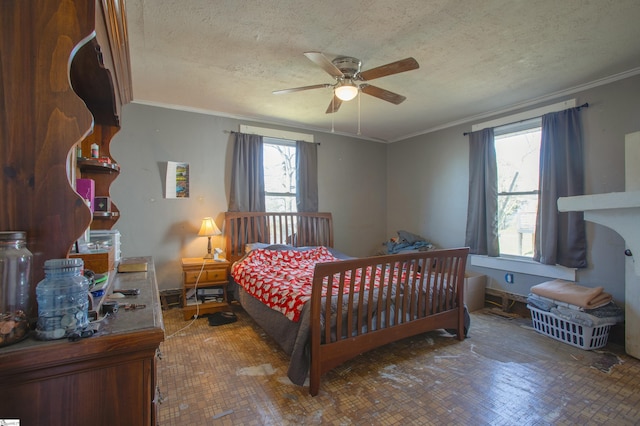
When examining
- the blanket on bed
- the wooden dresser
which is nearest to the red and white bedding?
the blanket on bed

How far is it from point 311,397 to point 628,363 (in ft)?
8.46

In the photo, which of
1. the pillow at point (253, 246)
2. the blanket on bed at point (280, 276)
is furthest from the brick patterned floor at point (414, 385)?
the pillow at point (253, 246)

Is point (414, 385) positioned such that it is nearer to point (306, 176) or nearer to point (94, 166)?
point (94, 166)

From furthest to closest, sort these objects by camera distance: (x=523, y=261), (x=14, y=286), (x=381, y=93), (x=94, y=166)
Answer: (x=523, y=261) < (x=381, y=93) < (x=94, y=166) < (x=14, y=286)

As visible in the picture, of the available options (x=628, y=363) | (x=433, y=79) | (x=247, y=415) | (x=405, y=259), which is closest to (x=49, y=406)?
(x=247, y=415)

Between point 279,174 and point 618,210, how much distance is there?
3693 mm

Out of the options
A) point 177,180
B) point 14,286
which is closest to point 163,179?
point 177,180

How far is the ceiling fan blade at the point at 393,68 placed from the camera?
2.07 metres

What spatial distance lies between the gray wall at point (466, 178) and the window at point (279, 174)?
1.93 m

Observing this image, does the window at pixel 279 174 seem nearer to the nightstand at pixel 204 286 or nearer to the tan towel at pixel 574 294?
the nightstand at pixel 204 286

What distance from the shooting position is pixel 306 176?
4520 mm

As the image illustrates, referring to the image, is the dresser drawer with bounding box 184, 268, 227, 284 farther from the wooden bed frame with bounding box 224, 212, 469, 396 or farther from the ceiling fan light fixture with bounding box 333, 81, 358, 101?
the ceiling fan light fixture with bounding box 333, 81, 358, 101

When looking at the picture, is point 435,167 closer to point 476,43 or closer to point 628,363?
point 476,43

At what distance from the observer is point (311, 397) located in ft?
6.33
